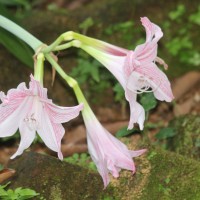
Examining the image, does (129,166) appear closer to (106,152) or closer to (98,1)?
(106,152)

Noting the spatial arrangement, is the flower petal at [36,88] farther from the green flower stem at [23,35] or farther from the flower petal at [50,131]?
the green flower stem at [23,35]

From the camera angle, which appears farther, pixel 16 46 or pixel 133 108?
pixel 16 46

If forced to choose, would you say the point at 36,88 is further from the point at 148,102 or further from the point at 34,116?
the point at 148,102

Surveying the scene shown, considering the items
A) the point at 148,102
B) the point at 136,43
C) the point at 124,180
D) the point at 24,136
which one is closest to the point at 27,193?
the point at 24,136

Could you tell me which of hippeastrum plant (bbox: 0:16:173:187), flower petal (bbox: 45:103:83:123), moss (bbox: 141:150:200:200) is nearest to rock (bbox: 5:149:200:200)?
moss (bbox: 141:150:200:200)

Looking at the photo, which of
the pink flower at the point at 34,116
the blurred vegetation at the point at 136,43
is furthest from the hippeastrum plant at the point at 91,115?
the blurred vegetation at the point at 136,43
